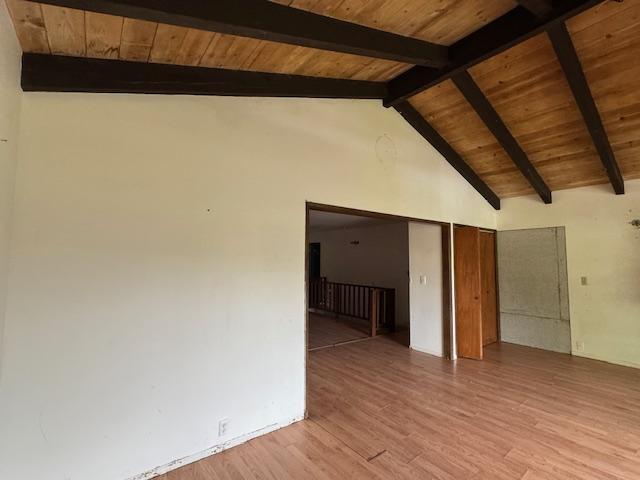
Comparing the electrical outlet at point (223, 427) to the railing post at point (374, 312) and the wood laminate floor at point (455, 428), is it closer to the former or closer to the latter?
the wood laminate floor at point (455, 428)

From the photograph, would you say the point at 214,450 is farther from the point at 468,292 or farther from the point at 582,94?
the point at 582,94

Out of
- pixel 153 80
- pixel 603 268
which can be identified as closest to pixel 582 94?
pixel 603 268

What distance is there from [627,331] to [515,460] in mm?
3420

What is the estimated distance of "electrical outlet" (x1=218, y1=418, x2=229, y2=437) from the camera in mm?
2387

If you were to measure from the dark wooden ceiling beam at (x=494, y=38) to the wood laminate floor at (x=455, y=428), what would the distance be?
3202 mm

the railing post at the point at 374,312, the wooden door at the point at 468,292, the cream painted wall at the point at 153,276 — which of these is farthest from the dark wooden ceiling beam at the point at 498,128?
the railing post at the point at 374,312

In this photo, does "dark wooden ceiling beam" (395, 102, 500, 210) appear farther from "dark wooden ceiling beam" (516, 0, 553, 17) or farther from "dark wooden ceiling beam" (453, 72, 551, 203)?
"dark wooden ceiling beam" (516, 0, 553, 17)

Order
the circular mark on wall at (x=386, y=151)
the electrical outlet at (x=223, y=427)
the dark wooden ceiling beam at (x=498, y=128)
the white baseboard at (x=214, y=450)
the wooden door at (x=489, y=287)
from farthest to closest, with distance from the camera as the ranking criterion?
the wooden door at (x=489, y=287) < the circular mark on wall at (x=386, y=151) < the dark wooden ceiling beam at (x=498, y=128) < the electrical outlet at (x=223, y=427) < the white baseboard at (x=214, y=450)

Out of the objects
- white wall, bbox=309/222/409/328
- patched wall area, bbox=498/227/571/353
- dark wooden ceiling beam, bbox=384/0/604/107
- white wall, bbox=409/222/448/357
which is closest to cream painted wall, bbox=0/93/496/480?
dark wooden ceiling beam, bbox=384/0/604/107

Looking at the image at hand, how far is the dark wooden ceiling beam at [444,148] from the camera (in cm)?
396

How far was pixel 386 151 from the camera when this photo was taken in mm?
3701

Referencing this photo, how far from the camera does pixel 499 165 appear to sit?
4574 millimetres

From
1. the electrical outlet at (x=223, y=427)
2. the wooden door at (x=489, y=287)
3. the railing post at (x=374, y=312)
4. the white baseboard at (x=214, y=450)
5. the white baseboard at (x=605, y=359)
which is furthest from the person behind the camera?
the railing post at (x=374, y=312)

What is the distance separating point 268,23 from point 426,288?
4231mm
